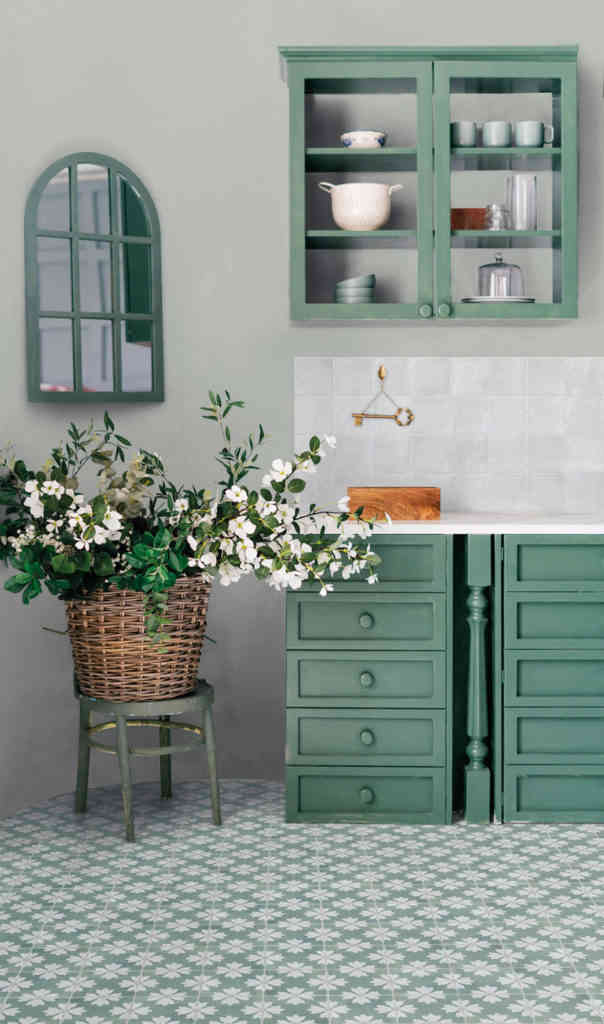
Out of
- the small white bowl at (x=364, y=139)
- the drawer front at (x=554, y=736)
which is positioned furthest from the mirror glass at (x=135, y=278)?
the drawer front at (x=554, y=736)

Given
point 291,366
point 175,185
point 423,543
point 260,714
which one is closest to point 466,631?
point 423,543

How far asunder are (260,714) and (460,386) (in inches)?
56.0

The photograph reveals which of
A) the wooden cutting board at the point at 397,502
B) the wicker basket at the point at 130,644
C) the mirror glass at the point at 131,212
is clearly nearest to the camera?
the wicker basket at the point at 130,644

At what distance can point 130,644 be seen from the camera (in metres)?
3.45

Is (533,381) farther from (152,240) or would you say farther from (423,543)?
(152,240)

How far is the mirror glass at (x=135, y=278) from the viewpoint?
13.0 feet

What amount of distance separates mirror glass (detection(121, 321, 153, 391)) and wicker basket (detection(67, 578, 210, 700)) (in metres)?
0.87

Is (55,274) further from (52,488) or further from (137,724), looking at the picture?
(137,724)

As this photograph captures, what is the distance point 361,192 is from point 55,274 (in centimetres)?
109

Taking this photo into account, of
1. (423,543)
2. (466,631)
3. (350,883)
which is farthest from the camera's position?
(466,631)

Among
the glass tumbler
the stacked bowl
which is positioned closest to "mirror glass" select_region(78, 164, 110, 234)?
the stacked bowl

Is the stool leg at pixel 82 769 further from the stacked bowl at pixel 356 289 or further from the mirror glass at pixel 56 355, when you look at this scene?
the stacked bowl at pixel 356 289

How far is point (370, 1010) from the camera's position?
2.44m

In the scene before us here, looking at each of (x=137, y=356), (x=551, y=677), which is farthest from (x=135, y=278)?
(x=551, y=677)
